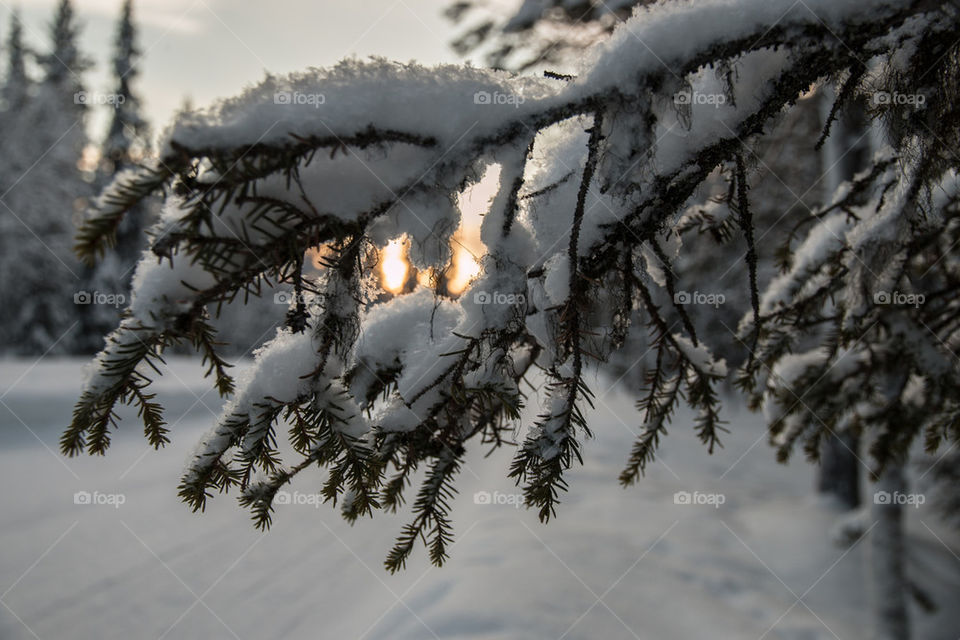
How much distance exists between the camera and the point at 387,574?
5.35 m

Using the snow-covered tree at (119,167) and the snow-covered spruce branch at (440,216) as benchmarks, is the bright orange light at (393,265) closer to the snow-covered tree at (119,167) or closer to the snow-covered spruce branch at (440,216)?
the snow-covered spruce branch at (440,216)

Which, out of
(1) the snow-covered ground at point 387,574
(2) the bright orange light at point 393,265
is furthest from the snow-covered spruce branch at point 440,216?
(1) the snow-covered ground at point 387,574

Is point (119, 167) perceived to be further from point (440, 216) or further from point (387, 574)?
point (440, 216)

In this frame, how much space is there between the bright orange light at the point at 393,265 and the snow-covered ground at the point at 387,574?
2.93m

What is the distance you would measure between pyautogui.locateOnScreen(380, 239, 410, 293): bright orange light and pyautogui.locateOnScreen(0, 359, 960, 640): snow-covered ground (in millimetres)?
2931

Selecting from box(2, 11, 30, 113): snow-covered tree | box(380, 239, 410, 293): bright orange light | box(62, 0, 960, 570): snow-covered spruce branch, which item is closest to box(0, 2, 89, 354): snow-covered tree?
box(2, 11, 30, 113): snow-covered tree

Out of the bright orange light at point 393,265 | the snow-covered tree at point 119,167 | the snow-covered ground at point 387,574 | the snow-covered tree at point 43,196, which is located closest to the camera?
the bright orange light at point 393,265

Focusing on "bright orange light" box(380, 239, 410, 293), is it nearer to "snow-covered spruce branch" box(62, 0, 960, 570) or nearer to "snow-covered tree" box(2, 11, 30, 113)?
"snow-covered spruce branch" box(62, 0, 960, 570)

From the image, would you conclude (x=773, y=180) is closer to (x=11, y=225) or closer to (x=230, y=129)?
(x=230, y=129)

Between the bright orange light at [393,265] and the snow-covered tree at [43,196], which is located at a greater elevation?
the snow-covered tree at [43,196]

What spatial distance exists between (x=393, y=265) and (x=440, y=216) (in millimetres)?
279

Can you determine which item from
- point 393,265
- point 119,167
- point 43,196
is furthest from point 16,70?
point 393,265

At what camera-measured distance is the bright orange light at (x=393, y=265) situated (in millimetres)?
1270

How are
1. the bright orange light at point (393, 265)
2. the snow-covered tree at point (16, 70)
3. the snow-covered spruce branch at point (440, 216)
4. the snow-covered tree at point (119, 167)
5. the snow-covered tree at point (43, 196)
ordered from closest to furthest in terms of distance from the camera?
the snow-covered spruce branch at point (440, 216) → the bright orange light at point (393, 265) → the snow-covered tree at point (119, 167) → the snow-covered tree at point (43, 196) → the snow-covered tree at point (16, 70)
